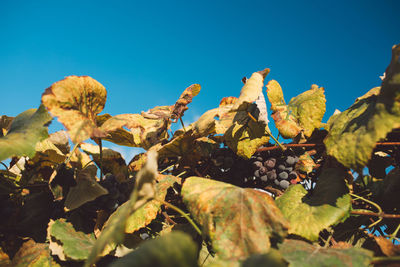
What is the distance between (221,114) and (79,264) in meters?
0.76

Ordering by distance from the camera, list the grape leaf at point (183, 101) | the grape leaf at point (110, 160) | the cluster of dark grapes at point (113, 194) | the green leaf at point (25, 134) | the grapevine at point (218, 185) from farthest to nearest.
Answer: the grape leaf at point (110, 160) < the grape leaf at point (183, 101) < the cluster of dark grapes at point (113, 194) < the green leaf at point (25, 134) < the grapevine at point (218, 185)

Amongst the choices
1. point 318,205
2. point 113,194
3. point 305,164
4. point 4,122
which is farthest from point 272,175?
point 4,122

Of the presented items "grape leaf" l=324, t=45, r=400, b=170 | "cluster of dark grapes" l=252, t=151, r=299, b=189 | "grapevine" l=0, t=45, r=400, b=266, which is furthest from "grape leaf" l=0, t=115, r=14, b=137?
"grape leaf" l=324, t=45, r=400, b=170

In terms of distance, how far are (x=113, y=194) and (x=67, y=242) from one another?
224 millimetres

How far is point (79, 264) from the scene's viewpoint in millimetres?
893

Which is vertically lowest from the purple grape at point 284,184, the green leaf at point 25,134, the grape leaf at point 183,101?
the purple grape at point 284,184

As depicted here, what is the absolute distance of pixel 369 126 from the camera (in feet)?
2.33

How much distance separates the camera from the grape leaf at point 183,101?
1181 millimetres

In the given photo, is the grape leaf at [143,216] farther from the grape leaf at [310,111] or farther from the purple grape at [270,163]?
the grape leaf at [310,111]

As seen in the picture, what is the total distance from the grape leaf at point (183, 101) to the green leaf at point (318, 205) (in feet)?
1.82

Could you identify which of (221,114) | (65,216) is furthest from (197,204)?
(65,216)

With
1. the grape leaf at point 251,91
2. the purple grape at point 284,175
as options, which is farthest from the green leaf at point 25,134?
the purple grape at point 284,175

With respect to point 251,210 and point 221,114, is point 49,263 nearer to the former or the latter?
point 251,210

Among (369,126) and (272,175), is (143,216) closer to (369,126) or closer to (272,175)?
(272,175)
